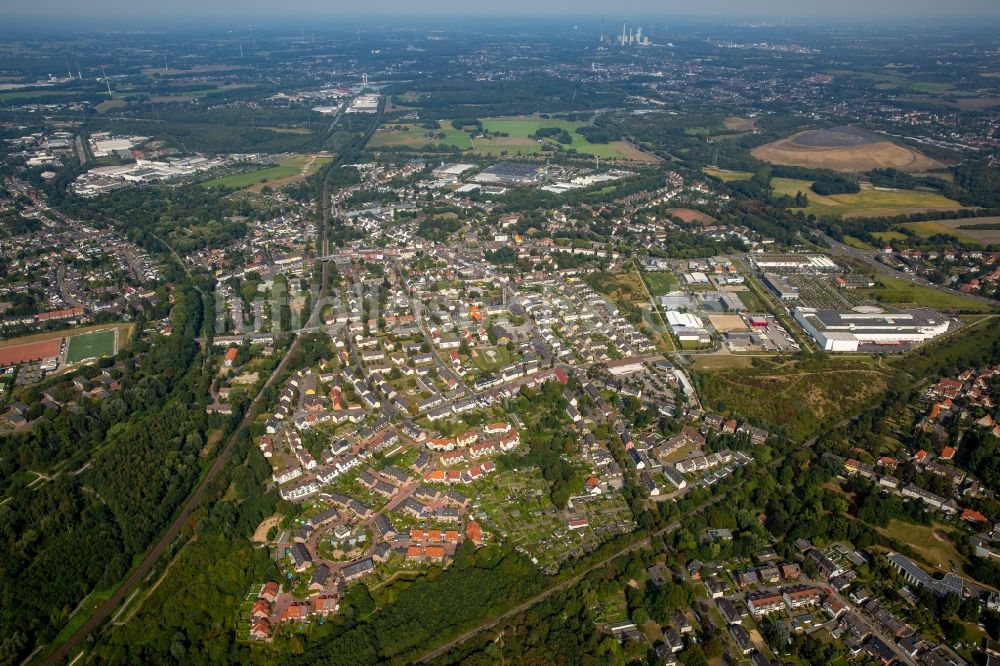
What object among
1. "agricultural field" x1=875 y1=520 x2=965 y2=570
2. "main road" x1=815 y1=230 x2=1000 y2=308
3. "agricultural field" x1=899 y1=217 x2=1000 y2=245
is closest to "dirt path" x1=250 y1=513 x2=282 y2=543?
"agricultural field" x1=875 y1=520 x2=965 y2=570

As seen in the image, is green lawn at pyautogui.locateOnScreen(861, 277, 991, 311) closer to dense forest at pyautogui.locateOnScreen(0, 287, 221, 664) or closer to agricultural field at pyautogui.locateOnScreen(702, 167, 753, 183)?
agricultural field at pyautogui.locateOnScreen(702, 167, 753, 183)

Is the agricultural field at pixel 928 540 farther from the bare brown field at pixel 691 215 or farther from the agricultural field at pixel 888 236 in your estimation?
the bare brown field at pixel 691 215

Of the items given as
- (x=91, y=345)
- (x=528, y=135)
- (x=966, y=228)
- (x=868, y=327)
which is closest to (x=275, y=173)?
(x=528, y=135)

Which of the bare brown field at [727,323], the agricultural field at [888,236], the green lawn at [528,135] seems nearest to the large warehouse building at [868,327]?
the bare brown field at [727,323]

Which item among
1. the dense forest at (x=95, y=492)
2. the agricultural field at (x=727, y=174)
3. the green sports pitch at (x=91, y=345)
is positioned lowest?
the dense forest at (x=95, y=492)

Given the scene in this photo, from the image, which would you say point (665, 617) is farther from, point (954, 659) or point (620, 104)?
point (620, 104)

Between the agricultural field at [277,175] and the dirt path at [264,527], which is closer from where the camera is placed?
the dirt path at [264,527]

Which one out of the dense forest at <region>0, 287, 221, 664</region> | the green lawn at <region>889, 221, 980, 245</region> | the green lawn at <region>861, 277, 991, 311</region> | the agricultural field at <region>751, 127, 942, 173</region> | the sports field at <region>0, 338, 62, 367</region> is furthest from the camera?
the agricultural field at <region>751, 127, 942, 173</region>
